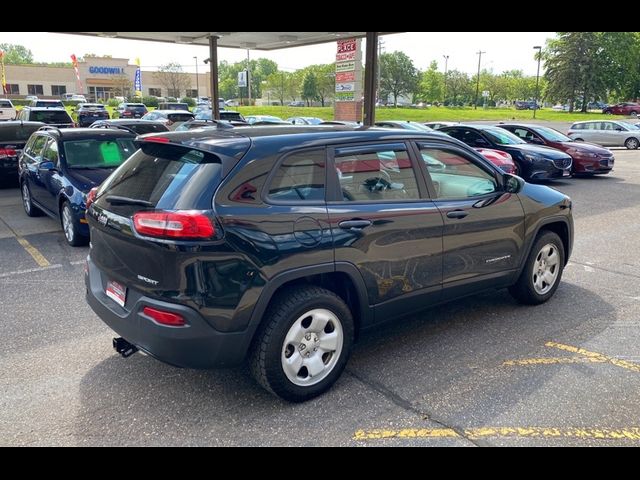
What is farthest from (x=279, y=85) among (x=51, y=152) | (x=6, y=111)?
(x=51, y=152)

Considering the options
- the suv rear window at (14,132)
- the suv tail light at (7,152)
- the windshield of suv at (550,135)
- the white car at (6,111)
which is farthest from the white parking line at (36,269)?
the white car at (6,111)

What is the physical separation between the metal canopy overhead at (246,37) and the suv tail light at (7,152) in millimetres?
4316

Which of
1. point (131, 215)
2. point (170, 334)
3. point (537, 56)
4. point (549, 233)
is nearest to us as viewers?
point (170, 334)

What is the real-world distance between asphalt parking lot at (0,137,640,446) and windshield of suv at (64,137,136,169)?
2855 millimetres

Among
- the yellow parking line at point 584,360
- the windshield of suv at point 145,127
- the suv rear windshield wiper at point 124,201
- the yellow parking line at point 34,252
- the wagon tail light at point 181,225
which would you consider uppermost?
the windshield of suv at point 145,127

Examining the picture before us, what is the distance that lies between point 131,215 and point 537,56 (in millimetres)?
79300

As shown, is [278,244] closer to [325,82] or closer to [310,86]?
[325,82]

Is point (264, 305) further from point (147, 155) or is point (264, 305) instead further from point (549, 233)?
point (549, 233)

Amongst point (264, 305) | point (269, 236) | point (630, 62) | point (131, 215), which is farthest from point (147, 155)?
point (630, 62)

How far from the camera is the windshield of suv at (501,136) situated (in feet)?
46.9

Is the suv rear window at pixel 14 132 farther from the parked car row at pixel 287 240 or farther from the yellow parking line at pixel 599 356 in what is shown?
the yellow parking line at pixel 599 356

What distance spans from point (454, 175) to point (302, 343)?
2.03 metres

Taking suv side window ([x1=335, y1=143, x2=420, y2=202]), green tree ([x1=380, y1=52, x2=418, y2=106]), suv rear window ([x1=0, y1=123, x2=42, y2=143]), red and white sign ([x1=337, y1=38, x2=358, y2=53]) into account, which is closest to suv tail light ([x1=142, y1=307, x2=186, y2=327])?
suv side window ([x1=335, y1=143, x2=420, y2=202])

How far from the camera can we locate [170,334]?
301 cm
